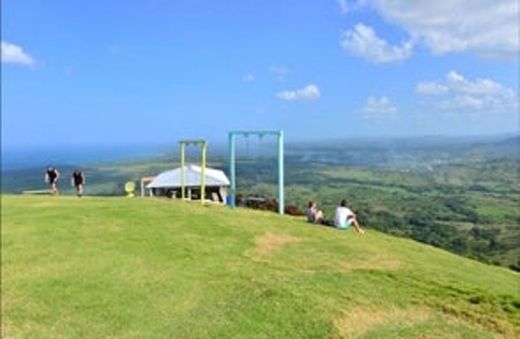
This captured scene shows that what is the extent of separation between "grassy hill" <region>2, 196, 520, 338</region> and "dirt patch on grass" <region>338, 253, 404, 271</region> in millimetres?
57

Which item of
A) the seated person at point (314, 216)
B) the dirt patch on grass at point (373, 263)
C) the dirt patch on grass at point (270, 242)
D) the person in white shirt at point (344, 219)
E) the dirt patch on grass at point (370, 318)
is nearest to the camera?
the dirt patch on grass at point (370, 318)

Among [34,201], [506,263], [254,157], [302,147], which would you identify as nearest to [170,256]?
[34,201]

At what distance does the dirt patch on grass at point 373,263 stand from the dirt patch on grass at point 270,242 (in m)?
2.31

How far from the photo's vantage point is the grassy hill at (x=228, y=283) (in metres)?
12.7

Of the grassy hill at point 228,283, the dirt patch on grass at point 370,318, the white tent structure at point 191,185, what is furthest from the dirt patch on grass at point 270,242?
the white tent structure at point 191,185

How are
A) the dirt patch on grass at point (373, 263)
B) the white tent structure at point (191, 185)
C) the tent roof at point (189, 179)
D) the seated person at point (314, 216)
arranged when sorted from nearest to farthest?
1. the dirt patch on grass at point (373, 263)
2. the seated person at point (314, 216)
3. the white tent structure at point (191, 185)
4. the tent roof at point (189, 179)

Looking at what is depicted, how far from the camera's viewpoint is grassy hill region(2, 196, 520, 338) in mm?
12681

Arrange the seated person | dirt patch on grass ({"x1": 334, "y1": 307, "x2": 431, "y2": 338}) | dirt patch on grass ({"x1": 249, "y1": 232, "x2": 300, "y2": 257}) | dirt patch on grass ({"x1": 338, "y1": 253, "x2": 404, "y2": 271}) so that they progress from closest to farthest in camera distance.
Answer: dirt patch on grass ({"x1": 334, "y1": 307, "x2": 431, "y2": 338}) < dirt patch on grass ({"x1": 338, "y1": 253, "x2": 404, "y2": 271}) < dirt patch on grass ({"x1": 249, "y1": 232, "x2": 300, "y2": 257}) < the seated person

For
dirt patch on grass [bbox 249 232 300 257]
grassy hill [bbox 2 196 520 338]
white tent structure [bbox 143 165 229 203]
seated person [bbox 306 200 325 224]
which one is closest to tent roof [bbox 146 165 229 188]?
white tent structure [bbox 143 165 229 203]

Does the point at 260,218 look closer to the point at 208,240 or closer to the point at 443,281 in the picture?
the point at 208,240

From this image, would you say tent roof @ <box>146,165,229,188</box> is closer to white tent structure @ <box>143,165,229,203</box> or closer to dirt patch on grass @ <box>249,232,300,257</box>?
white tent structure @ <box>143,165,229,203</box>

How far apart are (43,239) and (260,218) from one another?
811 centimetres

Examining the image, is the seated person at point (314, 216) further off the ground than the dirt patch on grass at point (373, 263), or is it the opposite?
the seated person at point (314, 216)

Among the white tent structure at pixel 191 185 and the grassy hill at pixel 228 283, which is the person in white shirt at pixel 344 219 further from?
the white tent structure at pixel 191 185
